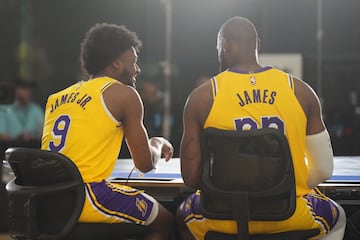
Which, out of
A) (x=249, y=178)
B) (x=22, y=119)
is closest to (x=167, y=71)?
(x=22, y=119)

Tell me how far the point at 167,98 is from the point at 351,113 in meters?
2.06

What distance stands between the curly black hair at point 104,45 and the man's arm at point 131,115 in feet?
0.50

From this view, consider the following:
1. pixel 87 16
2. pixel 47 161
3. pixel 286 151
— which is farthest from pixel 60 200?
pixel 87 16

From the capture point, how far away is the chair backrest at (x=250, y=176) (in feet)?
5.01

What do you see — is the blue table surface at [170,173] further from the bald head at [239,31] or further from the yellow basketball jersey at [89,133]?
the bald head at [239,31]

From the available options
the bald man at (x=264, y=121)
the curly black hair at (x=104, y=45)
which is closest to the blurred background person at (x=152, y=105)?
the curly black hair at (x=104, y=45)

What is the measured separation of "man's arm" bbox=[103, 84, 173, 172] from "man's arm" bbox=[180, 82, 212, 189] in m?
0.15

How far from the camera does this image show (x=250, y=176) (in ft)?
5.09

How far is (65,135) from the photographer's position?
175cm

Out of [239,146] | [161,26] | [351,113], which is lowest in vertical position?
[351,113]

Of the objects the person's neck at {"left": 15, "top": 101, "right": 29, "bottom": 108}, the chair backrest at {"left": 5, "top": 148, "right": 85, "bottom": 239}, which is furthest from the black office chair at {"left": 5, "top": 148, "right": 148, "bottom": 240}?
the person's neck at {"left": 15, "top": 101, "right": 29, "bottom": 108}

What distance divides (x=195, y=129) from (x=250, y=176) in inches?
8.9

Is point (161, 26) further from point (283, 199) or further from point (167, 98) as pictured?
point (283, 199)

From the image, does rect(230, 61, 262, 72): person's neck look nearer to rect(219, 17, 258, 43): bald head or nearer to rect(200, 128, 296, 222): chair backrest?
rect(219, 17, 258, 43): bald head
